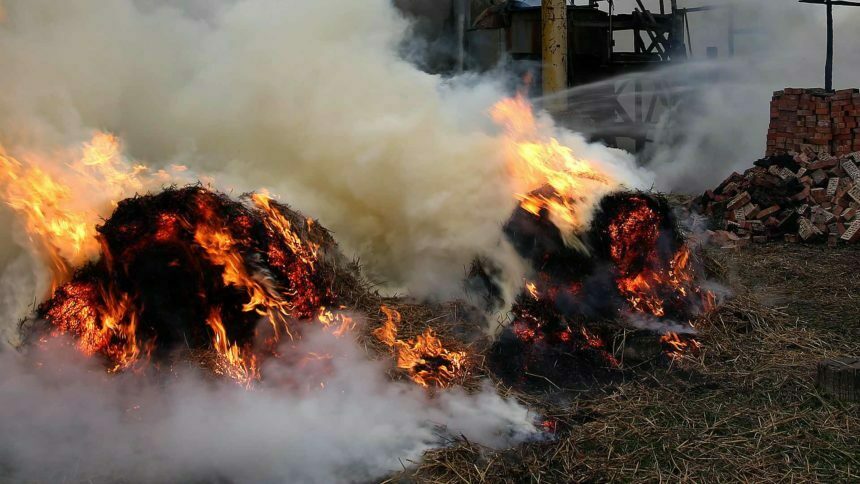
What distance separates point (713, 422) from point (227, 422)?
321cm

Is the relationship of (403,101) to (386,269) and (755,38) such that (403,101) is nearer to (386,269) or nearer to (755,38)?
(386,269)

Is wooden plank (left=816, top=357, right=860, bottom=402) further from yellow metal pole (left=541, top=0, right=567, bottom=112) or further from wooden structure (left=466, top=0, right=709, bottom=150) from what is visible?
wooden structure (left=466, top=0, right=709, bottom=150)

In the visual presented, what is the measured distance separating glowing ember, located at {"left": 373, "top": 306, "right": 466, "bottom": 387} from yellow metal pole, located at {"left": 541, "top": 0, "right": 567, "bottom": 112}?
791 centimetres

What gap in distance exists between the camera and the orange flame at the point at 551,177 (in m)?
6.26

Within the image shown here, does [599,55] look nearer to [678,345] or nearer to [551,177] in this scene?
[551,177]

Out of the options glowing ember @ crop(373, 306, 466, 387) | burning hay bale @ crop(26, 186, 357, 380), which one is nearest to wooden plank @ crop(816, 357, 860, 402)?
glowing ember @ crop(373, 306, 466, 387)

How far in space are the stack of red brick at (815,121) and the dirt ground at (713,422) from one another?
22.9 ft

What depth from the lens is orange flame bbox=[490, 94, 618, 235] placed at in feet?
20.5

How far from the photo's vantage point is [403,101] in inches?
309

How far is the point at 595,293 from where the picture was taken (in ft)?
20.2

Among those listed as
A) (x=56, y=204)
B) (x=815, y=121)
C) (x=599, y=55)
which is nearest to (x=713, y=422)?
(x=56, y=204)

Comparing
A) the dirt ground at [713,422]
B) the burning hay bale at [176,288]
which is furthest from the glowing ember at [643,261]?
the burning hay bale at [176,288]

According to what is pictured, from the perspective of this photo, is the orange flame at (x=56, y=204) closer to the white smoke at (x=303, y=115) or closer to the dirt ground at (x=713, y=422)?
the white smoke at (x=303, y=115)

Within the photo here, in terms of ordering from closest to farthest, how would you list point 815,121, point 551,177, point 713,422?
1. point 713,422
2. point 551,177
3. point 815,121
